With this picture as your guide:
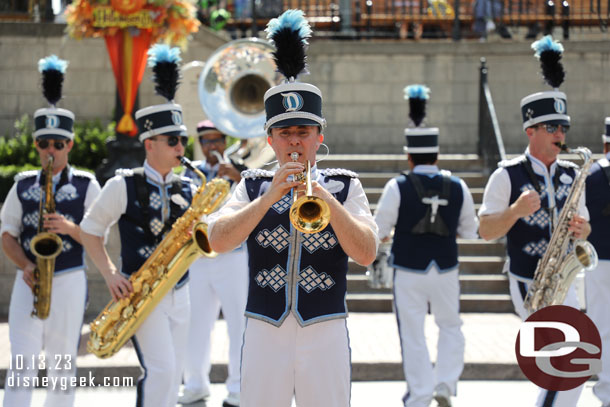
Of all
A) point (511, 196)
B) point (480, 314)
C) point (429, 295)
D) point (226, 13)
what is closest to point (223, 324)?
point (480, 314)

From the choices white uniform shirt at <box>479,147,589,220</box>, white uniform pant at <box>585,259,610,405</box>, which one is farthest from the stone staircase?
white uniform shirt at <box>479,147,589,220</box>

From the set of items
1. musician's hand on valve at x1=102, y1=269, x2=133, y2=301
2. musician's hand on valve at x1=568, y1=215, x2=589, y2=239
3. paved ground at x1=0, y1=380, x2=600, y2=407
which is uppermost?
musician's hand on valve at x1=568, y1=215, x2=589, y2=239

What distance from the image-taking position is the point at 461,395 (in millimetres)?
7758

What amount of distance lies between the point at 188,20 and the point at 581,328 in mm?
6685

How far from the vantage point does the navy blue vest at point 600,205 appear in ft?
23.4

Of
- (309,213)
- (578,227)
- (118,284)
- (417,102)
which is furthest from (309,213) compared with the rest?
(417,102)

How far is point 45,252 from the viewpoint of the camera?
6246 mm

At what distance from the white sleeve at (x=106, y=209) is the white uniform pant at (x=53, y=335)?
698 millimetres

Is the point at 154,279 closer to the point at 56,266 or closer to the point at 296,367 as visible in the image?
the point at 56,266

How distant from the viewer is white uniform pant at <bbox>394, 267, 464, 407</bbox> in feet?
22.8

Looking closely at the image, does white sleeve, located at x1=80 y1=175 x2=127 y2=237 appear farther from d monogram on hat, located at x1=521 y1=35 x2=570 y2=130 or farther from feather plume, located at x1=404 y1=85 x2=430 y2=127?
feather plume, located at x1=404 y1=85 x2=430 y2=127

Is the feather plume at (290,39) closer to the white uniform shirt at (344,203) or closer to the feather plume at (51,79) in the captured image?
the white uniform shirt at (344,203)

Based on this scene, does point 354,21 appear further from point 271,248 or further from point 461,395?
point 271,248

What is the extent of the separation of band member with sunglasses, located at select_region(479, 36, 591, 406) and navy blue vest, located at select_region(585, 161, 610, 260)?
1.00 meters
